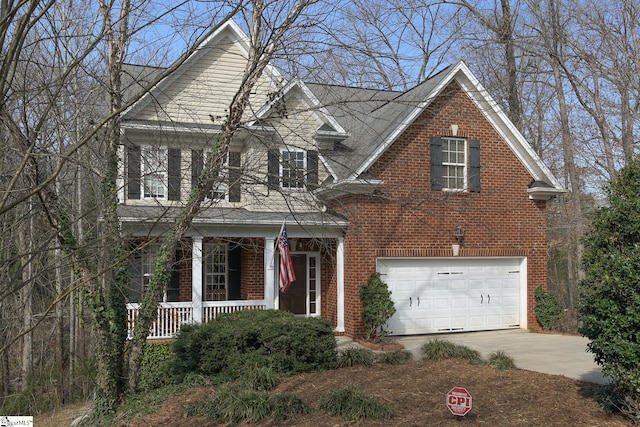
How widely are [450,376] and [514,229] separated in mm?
7687

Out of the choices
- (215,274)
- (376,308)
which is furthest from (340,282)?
(215,274)

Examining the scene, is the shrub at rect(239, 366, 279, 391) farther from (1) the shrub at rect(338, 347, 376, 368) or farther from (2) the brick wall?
(2) the brick wall

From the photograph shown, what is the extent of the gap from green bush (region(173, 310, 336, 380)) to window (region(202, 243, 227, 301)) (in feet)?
18.1

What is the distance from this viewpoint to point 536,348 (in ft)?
41.7

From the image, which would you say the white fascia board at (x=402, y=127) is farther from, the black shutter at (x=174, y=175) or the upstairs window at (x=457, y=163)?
the black shutter at (x=174, y=175)

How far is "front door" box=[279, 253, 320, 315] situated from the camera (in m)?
16.5

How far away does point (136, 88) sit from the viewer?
14.7 metres

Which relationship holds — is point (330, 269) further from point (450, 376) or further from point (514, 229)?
point (450, 376)

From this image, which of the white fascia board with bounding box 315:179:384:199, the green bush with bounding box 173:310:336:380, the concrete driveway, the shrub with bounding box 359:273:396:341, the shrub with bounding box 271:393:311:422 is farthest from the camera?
the shrub with bounding box 359:273:396:341

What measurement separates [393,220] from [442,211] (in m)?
1.36

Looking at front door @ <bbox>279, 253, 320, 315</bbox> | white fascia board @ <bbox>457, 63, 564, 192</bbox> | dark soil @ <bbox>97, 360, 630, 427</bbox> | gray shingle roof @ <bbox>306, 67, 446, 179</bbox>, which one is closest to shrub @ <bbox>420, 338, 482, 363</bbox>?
dark soil @ <bbox>97, 360, 630, 427</bbox>

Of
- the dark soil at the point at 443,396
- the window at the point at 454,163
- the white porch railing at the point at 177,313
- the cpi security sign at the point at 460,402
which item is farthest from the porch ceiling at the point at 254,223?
the cpi security sign at the point at 460,402

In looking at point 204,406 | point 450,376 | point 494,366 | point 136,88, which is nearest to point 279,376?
point 204,406

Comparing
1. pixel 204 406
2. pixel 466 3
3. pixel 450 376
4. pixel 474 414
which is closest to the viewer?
pixel 474 414
